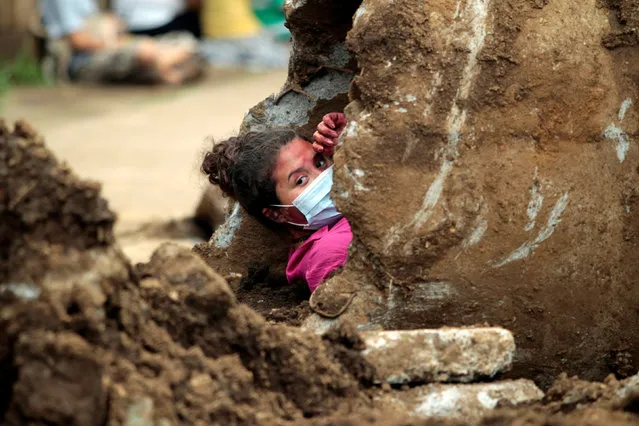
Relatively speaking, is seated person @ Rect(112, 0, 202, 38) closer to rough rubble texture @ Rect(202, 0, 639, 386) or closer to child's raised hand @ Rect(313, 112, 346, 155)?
child's raised hand @ Rect(313, 112, 346, 155)

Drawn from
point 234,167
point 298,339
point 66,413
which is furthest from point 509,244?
point 66,413

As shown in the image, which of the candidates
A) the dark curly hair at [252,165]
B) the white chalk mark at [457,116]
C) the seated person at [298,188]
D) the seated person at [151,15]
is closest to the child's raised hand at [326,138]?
the seated person at [298,188]

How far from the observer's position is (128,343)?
7.59 ft

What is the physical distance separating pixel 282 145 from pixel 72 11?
9.25 meters

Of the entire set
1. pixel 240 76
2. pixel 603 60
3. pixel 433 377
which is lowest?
pixel 240 76

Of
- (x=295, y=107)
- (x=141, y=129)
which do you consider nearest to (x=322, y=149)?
(x=295, y=107)

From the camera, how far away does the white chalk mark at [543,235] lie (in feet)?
10.1

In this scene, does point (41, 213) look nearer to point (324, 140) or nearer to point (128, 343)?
point (128, 343)

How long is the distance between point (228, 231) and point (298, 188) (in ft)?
1.81

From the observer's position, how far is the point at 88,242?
2309mm

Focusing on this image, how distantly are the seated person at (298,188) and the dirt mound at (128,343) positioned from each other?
0.97 m

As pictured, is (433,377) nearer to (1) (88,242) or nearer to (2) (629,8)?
(1) (88,242)

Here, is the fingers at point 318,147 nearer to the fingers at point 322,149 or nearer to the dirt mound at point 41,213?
the fingers at point 322,149

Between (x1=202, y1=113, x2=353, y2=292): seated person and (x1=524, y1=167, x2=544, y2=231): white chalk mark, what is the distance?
0.68 metres
